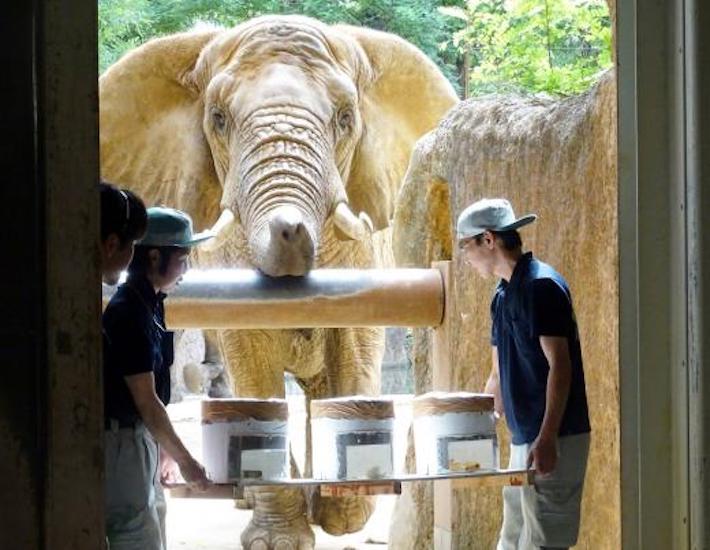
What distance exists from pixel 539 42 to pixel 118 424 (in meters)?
10.2

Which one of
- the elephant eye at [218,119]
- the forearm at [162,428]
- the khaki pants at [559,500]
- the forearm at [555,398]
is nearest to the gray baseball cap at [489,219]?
the forearm at [555,398]

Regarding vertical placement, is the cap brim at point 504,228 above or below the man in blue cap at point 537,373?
above

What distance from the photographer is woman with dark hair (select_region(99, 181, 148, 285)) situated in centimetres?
378

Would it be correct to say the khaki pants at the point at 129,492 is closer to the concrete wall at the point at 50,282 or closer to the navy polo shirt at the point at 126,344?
the navy polo shirt at the point at 126,344

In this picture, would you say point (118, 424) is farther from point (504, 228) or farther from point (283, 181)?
point (283, 181)

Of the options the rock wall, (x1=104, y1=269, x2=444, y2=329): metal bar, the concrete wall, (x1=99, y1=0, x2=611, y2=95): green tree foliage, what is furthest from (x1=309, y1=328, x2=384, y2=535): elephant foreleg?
the concrete wall

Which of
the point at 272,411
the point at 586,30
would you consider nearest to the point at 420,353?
the point at 272,411

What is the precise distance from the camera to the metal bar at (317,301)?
664 centimetres

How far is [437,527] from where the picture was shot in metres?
6.78

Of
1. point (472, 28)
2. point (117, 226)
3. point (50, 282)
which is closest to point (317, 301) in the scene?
point (117, 226)

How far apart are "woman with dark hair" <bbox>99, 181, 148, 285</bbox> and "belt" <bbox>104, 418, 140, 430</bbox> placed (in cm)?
49

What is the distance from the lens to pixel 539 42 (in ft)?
45.7

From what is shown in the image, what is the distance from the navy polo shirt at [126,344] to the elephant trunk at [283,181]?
3403 mm

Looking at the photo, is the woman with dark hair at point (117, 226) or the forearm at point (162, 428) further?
the forearm at point (162, 428)
